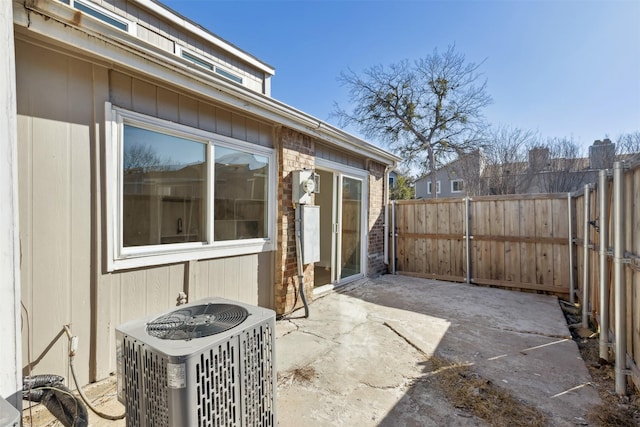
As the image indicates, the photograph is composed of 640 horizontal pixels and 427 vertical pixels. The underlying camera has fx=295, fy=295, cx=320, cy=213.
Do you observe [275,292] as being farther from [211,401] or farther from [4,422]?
[4,422]

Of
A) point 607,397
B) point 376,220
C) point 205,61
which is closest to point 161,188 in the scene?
point 205,61

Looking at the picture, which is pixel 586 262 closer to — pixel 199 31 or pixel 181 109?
pixel 181 109

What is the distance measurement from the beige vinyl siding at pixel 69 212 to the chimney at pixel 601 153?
1554 centimetres

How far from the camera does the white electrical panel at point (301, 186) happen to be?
4.14 meters

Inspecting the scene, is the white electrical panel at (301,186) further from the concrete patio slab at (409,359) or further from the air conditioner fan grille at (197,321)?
the air conditioner fan grille at (197,321)

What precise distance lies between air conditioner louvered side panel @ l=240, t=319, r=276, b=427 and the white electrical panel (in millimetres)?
2685

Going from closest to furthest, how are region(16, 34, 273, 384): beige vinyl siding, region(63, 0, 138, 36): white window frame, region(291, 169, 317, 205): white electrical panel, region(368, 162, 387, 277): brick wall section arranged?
region(16, 34, 273, 384): beige vinyl siding, region(63, 0, 138, 36): white window frame, region(291, 169, 317, 205): white electrical panel, region(368, 162, 387, 277): brick wall section

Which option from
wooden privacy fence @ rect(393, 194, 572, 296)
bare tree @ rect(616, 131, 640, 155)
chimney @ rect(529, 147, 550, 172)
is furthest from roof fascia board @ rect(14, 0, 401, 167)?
bare tree @ rect(616, 131, 640, 155)

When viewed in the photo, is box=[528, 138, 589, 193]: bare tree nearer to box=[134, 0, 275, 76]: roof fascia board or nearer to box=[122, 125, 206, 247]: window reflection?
box=[134, 0, 275, 76]: roof fascia board

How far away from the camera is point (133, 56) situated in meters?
2.42

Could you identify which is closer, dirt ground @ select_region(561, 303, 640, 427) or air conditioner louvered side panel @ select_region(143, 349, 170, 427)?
air conditioner louvered side panel @ select_region(143, 349, 170, 427)

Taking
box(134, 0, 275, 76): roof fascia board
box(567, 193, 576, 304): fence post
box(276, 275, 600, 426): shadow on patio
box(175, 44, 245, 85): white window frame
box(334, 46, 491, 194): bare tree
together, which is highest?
box(334, 46, 491, 194): bare tree

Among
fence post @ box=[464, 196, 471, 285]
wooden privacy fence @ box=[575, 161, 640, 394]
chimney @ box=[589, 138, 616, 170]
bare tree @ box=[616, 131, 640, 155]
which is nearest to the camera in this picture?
wooden privacy fence @ box=[575, 161, 640, 394]

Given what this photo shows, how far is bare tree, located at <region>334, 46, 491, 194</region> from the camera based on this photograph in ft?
45.1
